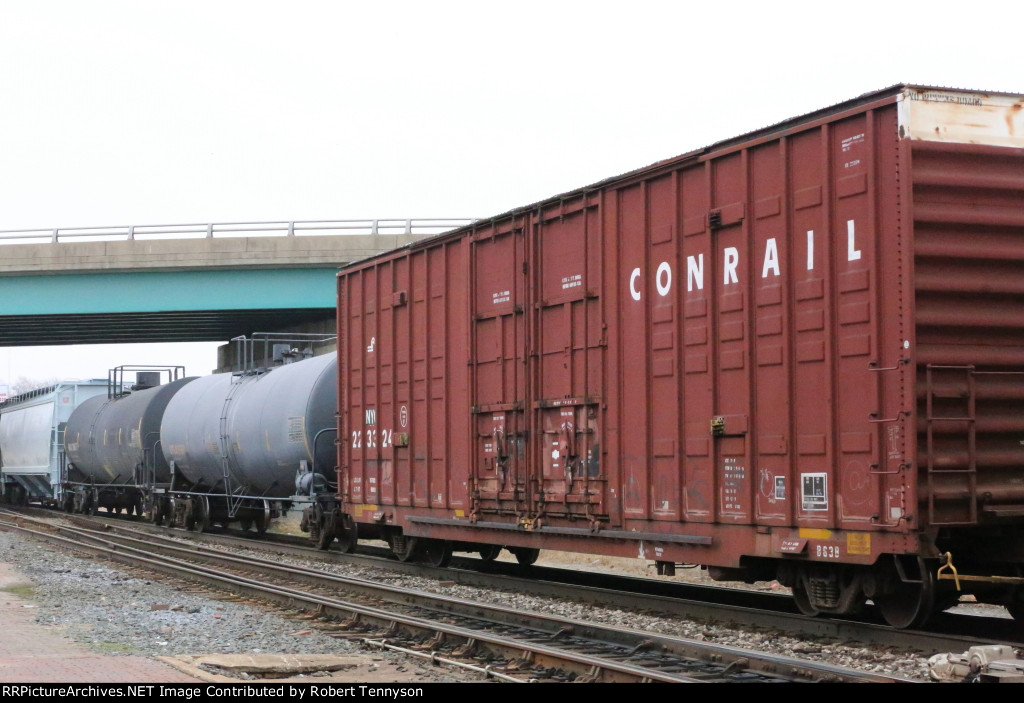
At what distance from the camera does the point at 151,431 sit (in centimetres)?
2814

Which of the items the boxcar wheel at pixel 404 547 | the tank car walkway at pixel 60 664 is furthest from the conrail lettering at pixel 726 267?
the boxcar wheel at pixel 404 547

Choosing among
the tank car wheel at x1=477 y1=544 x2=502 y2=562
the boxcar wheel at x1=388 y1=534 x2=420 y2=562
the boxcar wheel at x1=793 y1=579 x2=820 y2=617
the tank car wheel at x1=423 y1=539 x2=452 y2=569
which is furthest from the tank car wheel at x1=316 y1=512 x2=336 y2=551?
the boxcar wheel at x1=793 y1=579 x2=820 y2=617

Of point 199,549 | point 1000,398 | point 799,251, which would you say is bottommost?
point 199,549

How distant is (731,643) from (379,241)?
32315mm

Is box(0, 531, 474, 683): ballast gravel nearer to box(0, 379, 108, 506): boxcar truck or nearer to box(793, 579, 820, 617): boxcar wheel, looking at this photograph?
box(793, 579, 820, 617): boxcar wheel

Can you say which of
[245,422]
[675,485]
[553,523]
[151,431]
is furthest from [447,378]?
[151,431]

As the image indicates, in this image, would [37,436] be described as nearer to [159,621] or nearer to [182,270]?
[182,270]

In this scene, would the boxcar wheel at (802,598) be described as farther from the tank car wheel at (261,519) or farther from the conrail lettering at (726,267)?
the tank car wheel at (261,519)

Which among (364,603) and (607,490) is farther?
(364,603)

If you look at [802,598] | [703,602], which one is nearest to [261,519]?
[703,602]

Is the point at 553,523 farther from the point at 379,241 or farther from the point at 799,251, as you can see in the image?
the point at 379,241

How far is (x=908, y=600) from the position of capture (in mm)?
10141

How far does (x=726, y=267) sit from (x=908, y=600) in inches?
139

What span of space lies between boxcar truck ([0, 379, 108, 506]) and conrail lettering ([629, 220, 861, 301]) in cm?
2899
